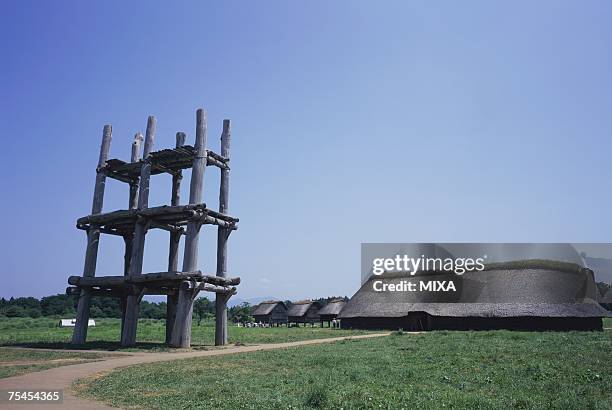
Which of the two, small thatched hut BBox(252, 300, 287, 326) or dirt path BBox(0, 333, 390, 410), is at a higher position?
small thatched hut BBox(252, 300, 287, 326)

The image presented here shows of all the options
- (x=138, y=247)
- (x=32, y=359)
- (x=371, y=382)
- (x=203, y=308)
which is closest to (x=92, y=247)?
(x=138, y=247)

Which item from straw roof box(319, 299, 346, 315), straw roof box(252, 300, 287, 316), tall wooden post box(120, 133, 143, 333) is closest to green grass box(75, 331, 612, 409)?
tall wooden post box(120, 133, 143, 333)

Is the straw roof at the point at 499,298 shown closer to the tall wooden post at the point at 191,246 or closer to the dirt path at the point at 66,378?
the tall wooden post at the point at 191,246

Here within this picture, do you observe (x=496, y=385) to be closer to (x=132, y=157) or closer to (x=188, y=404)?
(x=188, y=404)

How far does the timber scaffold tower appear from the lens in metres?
27.6

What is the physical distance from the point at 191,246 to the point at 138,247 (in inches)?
157

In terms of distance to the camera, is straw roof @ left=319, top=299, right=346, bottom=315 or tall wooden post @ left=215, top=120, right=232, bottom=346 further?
straw roof @ left=319, top=299, right=346, bottom=315

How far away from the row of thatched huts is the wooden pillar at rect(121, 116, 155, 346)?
174 ft

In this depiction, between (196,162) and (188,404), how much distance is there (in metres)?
19.9

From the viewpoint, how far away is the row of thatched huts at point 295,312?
81.1 m

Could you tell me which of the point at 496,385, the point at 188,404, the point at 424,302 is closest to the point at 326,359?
the point at 496,385

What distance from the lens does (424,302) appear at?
57.6m

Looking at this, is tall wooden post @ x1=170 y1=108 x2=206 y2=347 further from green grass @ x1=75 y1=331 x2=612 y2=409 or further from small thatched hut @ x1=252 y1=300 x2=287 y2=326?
small thatched hut @ x1=252 y1=300 x2=287 y2=326

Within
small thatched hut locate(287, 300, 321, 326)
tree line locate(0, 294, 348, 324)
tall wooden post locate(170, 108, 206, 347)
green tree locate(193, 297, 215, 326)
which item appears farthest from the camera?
green tree locate(193, 297, 215, 326)
